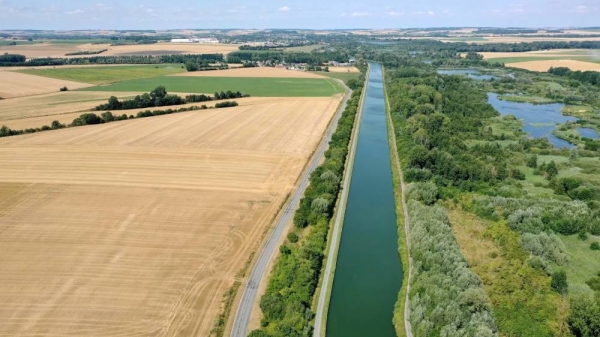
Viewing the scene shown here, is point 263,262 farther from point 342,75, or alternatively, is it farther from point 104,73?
point 104,73

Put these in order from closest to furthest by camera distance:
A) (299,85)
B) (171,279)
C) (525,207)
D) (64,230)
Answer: (171,279) < (64,230) < (525,207) < (299,85)

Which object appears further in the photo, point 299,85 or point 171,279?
point 299,85

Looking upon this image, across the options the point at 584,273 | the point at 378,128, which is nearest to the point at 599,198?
the point at 584,273

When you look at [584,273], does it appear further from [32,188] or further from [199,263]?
[32,188]

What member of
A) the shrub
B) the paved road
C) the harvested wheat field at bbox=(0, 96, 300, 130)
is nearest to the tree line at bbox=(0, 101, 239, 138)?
the harvested wheat field at bbox=(0, 96, 300, 130)

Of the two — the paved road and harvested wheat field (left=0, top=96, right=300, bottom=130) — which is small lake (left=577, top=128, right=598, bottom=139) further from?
harvested wheat field (left=0, top=96, right=300, bottom=130)

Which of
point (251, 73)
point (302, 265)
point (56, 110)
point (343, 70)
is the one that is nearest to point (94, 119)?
point (56, 110)

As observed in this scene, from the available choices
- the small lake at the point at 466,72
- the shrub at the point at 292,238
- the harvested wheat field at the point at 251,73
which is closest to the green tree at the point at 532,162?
the shrub at the point at 292,238
